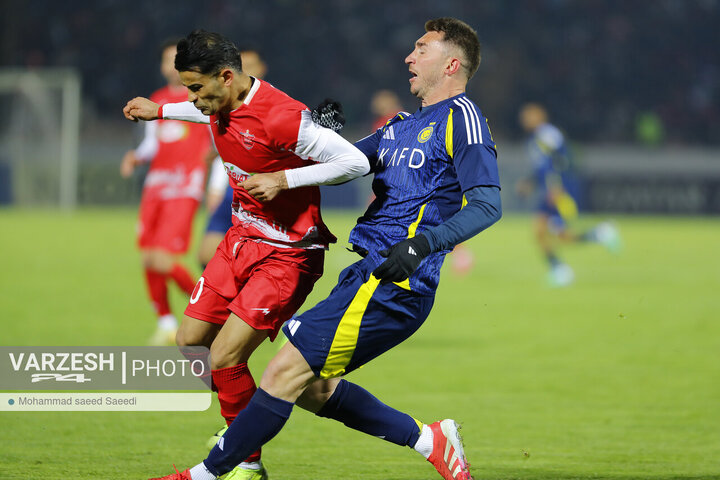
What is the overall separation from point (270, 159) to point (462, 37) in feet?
3.06

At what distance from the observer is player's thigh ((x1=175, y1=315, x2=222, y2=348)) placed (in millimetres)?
4262

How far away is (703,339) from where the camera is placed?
29.8 feet

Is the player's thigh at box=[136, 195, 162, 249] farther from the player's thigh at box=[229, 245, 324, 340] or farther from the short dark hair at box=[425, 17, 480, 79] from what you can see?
the short dark hair at box=[425, 17, 480, 79]

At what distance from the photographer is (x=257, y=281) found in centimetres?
416

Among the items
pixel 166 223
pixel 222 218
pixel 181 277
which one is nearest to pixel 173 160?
pixel 166 223

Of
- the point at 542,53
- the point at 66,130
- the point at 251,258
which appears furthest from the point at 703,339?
the point at 542,53

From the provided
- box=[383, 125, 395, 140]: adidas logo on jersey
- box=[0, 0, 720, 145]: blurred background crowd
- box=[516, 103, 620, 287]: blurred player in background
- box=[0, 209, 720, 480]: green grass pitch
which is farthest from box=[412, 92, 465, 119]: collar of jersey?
box=[0, 0, 720, 145]: blurred background crowd

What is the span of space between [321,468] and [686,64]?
96.2 feet

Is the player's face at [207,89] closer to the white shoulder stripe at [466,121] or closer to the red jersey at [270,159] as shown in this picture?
the red jersey at [270,159]

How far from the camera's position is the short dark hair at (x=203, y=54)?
3.87m

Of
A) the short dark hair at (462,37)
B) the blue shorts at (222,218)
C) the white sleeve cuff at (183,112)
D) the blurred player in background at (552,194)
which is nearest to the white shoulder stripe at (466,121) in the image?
the short dark hair at (462,37)

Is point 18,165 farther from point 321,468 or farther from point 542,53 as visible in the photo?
point 321,468

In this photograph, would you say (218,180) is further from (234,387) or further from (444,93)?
(444,93)

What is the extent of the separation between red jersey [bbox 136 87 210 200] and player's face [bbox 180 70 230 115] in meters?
4.21
